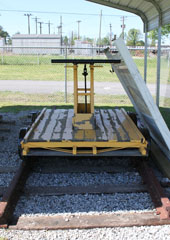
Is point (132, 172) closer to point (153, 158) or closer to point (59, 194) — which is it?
point (153, 158)

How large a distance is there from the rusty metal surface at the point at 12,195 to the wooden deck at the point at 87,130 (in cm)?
59

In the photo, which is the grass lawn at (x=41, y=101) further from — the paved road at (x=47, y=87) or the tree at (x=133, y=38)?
the tree at (x=133, y=38)

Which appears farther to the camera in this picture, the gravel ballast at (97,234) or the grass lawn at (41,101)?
the grass lawn at (41,101)

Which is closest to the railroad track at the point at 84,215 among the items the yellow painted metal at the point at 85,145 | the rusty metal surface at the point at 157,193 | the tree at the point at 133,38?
the rusty metal surface at the point at 157,193

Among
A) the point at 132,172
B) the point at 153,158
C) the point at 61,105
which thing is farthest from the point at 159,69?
the point at 61,105

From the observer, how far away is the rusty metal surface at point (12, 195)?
143 inches

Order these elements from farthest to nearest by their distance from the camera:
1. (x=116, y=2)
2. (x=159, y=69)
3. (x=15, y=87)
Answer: (x=15, y=87) → (x=116, y=2) → (x=159, y=69)

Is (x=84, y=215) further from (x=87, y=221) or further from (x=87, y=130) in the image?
(x=87, y=130)

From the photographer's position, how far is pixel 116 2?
24.3ft

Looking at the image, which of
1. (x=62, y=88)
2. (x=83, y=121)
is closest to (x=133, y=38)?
(x=62, y=88)

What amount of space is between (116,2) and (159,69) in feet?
7.33

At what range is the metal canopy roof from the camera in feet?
20.2

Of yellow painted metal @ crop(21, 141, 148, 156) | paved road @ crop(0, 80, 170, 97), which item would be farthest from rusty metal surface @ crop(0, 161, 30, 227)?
paved road @ crop(0, 80, 170, 97)

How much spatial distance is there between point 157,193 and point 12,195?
2099mm
